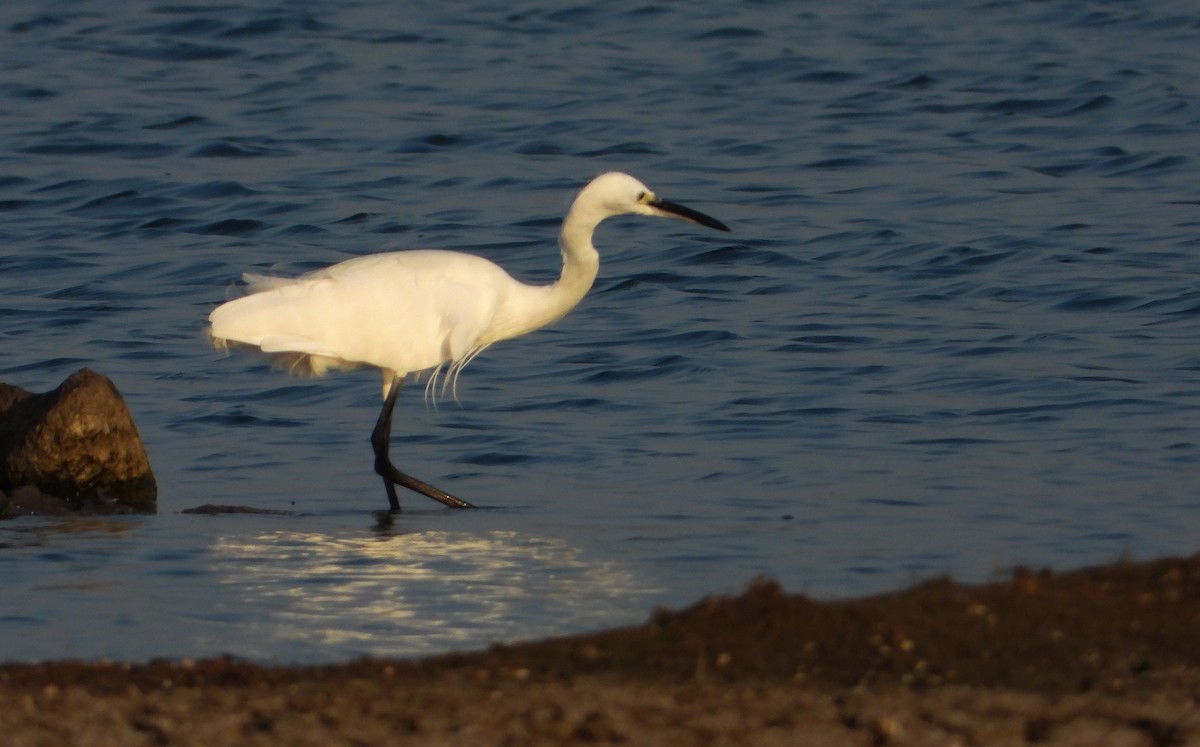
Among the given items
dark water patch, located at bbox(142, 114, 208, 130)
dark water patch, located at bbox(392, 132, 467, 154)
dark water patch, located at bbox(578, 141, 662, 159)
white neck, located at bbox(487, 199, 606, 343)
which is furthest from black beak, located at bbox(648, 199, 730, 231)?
dark water patch, located at bbox(142, 114, 208, 130)

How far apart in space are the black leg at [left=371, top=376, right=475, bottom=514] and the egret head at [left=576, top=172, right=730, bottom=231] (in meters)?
1.42

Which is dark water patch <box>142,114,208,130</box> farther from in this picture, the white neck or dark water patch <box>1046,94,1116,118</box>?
the white neck

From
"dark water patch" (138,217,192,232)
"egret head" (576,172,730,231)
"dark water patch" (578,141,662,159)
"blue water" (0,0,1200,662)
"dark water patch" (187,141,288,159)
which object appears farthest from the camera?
"dark water patch" (187,141,288,159)

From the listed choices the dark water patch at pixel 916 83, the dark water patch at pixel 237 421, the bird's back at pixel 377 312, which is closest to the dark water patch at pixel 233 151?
the dark water patch at pixel 916 83

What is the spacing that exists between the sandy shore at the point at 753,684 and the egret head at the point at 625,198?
12.4 ft

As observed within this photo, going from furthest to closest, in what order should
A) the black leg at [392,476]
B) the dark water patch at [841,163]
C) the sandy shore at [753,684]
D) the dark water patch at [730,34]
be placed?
the dark water patch at [730,34]
the dark water patch at [841,163]
the black leg at [392,476]
the sandy shore at [753,684]

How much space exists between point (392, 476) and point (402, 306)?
845 millimetres

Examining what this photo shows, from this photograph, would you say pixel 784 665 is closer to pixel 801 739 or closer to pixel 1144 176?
pixel 801 739

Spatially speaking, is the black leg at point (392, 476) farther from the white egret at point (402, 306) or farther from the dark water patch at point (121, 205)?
the dark water patch at point (121, 205)

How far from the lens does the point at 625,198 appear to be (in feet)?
29.5

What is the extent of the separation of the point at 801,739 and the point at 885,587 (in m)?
2.43

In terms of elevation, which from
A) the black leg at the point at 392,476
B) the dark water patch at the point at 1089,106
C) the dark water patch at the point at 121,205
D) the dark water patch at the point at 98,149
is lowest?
the black leg at the point at 392,476

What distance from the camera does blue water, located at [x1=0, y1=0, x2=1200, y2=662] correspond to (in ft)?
23.0

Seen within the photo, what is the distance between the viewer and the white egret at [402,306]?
885 centimetres
